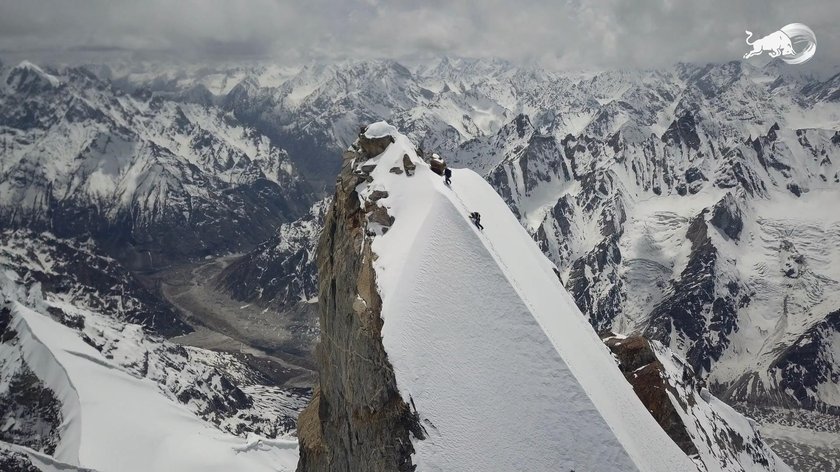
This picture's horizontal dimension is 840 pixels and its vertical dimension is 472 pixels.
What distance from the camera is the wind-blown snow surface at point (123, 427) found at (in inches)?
5098

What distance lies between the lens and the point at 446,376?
51688 millimetres

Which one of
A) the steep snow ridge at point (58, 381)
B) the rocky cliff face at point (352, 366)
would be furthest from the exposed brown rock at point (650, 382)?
the steep snow ridge at point (58, 381)

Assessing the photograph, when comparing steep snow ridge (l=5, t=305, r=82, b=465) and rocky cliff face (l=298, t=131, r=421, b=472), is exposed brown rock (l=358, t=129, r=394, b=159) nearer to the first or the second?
rocky cliff face (l=298, t=131, r=421, b=472)

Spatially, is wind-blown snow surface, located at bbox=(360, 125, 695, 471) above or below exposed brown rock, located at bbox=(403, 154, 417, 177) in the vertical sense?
below

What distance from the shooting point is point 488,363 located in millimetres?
53031

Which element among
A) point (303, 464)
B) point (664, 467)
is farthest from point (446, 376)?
point (303, 464)

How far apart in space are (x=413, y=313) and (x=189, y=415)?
137590mm

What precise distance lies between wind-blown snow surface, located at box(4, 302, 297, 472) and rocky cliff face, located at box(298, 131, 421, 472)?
71349mm

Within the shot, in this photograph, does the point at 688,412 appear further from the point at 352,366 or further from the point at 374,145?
the point at 374,145

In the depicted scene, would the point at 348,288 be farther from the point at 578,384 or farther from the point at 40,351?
the point at 40,351

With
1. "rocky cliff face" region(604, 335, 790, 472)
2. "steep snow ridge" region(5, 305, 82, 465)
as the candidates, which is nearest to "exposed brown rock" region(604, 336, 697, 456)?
"rocky cliff face" region(604, 335, 790, 472)

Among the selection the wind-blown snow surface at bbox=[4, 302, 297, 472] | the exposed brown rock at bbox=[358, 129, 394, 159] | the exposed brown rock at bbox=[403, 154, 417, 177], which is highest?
the exposed brown rock at bbox=[358, 129, 394, 159]

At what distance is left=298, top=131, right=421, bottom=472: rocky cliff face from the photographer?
5103 centimetres

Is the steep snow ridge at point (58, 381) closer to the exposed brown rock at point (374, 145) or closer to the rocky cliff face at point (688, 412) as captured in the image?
the exposed brown rock at point (374, 145)
